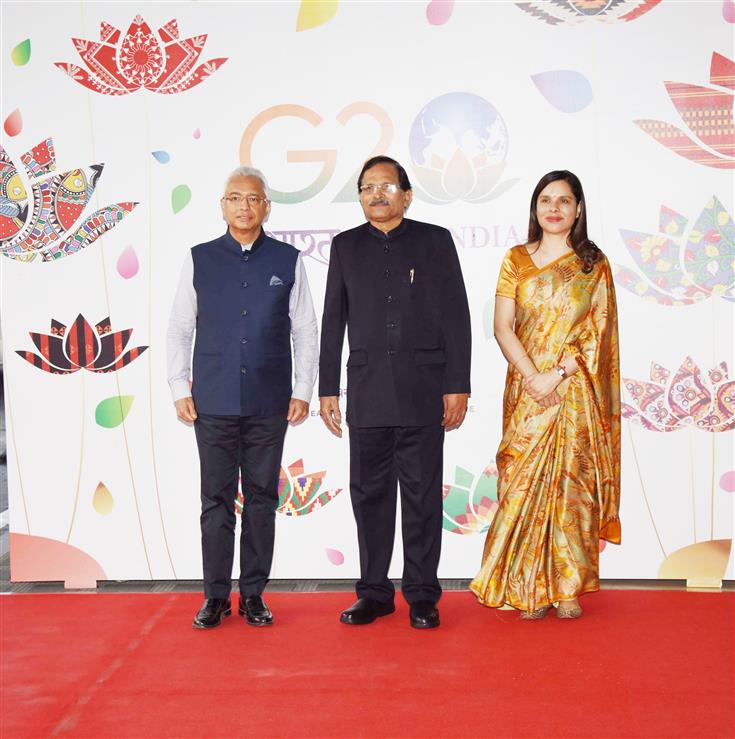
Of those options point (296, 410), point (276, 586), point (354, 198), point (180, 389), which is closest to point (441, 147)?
point (354, 198)

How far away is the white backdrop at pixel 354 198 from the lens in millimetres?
3201

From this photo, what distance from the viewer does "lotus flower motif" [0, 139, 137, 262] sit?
3.34 m

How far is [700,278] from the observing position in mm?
3227

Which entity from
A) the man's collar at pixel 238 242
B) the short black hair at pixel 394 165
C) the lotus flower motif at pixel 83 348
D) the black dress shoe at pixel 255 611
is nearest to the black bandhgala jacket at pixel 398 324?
the short black hair at pixel 394 165

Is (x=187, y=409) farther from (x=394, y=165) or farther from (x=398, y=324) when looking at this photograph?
(x=394, y=165)

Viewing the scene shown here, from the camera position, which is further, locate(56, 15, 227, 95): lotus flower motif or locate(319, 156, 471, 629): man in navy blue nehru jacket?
locate(56, 15, 227, 95): lotus flower motif

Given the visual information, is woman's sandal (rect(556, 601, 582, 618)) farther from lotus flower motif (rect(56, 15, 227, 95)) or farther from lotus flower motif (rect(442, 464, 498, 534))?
lotus flower motif (rect(56, 15, 227, 95))

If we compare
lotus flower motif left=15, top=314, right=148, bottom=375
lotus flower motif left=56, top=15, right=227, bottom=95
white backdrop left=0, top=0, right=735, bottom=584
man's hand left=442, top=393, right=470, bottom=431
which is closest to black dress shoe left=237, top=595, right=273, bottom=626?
white backdrop left=0, top=0, right=735, bottom=584

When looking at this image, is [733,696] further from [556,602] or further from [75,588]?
[75,588]

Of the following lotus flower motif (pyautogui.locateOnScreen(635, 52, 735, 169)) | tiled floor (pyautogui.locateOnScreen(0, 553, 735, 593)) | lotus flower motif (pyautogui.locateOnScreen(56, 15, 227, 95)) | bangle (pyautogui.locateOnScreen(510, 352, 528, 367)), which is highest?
lotus flower motif (pyautogui.locateOnScreen(56, 15, 227, 95))

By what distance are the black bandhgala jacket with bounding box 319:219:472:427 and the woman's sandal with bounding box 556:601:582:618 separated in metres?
0.76

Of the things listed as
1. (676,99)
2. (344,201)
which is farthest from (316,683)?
(676,99)

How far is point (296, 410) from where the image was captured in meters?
2.96

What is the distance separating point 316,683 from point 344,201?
68.7 inches
